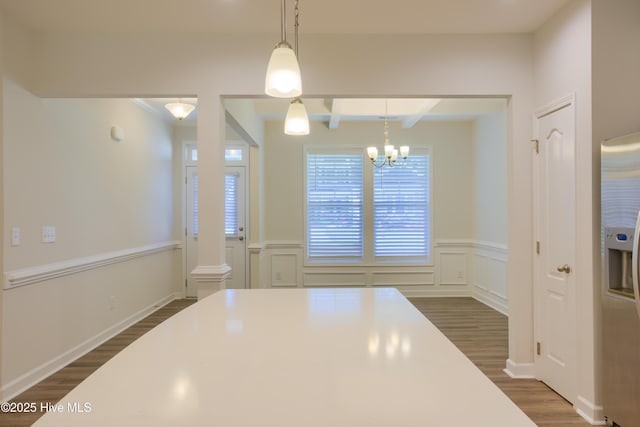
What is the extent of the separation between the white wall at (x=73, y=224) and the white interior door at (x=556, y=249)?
3834 millimetres

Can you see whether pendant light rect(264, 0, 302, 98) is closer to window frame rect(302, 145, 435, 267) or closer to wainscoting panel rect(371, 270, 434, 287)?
window frame rect(302, 145, 435, 267)

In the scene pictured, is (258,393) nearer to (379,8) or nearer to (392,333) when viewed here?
(392,333)

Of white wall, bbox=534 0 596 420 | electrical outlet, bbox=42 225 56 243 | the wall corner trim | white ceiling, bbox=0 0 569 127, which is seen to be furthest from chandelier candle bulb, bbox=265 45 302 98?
electrical outlet, bbox=42 225 56 243

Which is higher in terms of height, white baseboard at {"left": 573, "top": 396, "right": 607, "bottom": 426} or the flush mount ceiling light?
the flush mount ceiling light

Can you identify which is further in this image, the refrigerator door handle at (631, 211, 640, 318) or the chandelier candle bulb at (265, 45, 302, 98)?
the refrigerator door handle at (631, 211, 640, 318)

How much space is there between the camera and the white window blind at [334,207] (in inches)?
238

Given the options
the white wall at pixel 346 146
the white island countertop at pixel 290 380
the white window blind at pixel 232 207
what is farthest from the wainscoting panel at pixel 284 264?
the white island countertop at pixel 290 380

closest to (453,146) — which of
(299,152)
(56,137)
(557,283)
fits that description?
(299,152)

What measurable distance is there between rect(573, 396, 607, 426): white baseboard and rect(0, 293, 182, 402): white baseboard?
3835 mm

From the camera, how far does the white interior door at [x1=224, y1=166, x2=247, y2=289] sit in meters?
6.00

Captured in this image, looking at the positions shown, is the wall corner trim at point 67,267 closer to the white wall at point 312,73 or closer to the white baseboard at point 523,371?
the white wall at point 312,73

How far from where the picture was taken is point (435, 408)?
33.9 inches

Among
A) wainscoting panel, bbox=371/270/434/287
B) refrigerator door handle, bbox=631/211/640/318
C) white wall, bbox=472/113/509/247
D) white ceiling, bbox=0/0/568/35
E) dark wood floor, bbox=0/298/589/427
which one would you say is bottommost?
dark wood floor, bbox=0/298/589/427

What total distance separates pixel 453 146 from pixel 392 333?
5185 mm
